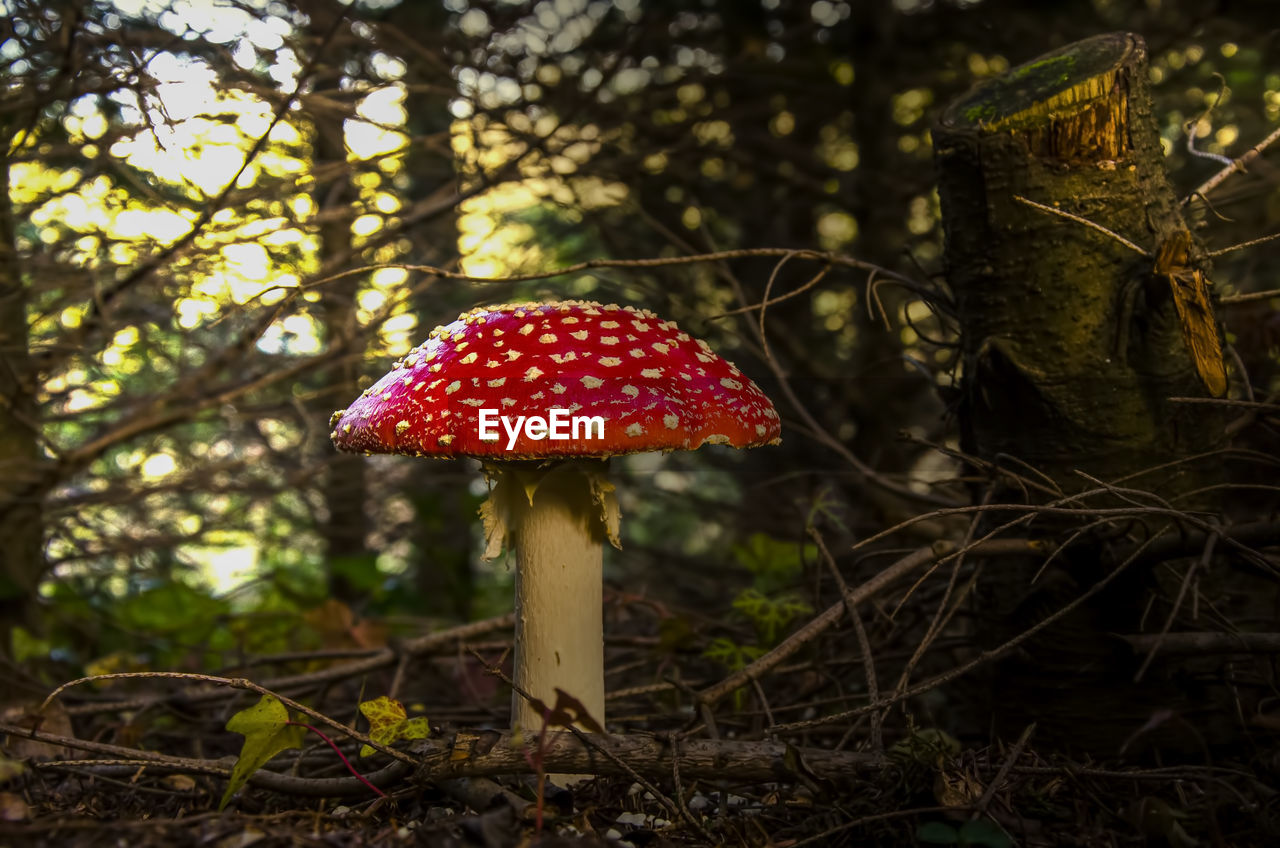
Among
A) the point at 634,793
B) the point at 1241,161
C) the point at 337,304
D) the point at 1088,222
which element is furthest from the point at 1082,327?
the point at 337,304

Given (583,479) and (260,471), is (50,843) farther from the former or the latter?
(260,471)

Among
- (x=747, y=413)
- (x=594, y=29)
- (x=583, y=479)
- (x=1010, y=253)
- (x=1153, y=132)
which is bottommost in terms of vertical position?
(x=583, y=479)

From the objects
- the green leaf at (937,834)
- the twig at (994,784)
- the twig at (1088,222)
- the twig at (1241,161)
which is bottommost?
the green leaf at (937,834)

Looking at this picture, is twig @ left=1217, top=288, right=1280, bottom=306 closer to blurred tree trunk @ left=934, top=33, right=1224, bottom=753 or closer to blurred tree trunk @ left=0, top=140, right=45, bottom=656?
blurred tree trunk @ left=934, top=33, right=1224, bottom=753

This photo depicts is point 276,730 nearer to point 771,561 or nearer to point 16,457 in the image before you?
point 16,457

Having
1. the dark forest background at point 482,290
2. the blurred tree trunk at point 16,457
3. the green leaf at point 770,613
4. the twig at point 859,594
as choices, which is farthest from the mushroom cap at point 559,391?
the blurred tree trunk at point 16,457

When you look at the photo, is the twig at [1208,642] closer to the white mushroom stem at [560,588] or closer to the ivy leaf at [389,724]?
the white mushroom stem at [560,588]

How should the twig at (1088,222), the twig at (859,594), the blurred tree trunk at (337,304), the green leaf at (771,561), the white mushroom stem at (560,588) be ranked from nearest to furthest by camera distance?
the twig at (1088,222), the twig at (859,594), the white mushroom stem at (560,588), the blurred tree trunk at (337,304), the green leaf at (771,561)

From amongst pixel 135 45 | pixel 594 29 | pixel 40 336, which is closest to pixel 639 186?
pixel 594 29
